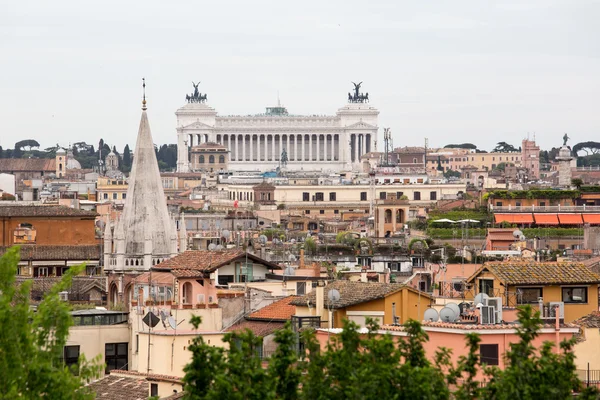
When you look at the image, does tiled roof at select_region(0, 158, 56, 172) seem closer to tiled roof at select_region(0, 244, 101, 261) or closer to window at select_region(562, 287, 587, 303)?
tiled roof at select_region(0, 244, 101, 261)

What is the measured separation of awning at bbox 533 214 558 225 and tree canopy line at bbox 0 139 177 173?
97.9 m

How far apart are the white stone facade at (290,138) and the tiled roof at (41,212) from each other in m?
116

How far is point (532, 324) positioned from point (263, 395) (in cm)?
222

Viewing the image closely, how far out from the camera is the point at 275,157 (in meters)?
169

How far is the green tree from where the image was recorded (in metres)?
15.7

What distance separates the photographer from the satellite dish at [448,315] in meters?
21.1

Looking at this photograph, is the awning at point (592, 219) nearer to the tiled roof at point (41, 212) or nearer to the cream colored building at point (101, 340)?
the tiled roof at point (41, 212)

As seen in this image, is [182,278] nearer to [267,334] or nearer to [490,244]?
[267,334]

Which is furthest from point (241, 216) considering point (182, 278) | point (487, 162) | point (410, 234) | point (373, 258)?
point (487, 162)

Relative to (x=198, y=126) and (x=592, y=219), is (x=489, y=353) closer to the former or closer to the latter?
(x=592, y=219)

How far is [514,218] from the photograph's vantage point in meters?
63.8

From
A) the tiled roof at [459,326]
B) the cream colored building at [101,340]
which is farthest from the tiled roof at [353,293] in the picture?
the tiled roof at [459,326]

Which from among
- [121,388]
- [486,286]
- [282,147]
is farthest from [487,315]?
[282,147]

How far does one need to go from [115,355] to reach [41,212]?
21.6 m
